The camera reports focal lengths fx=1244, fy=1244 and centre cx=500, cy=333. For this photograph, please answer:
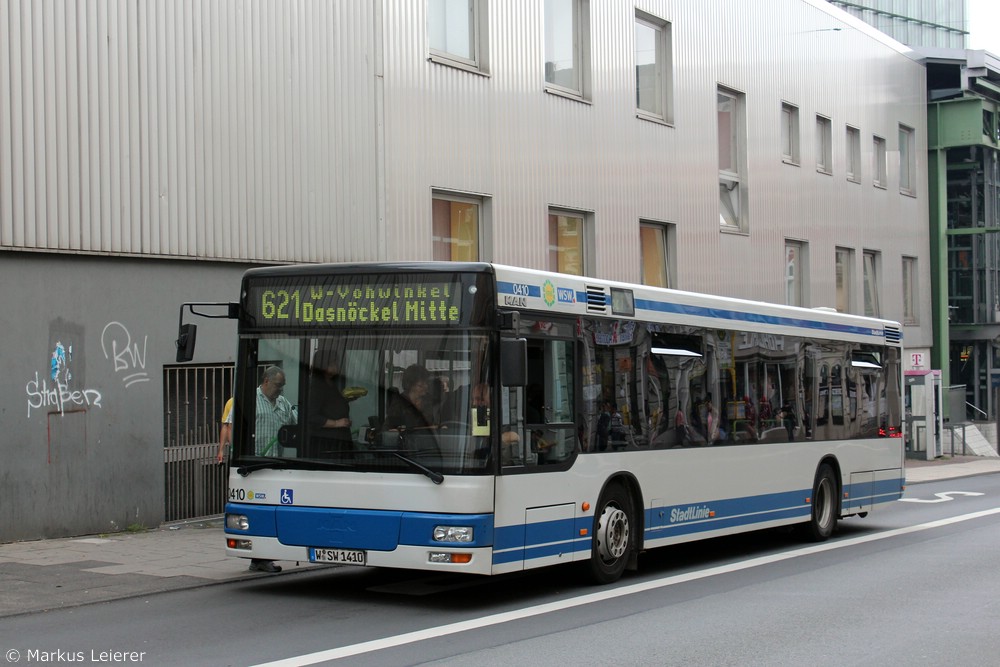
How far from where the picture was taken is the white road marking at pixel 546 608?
7730 mm

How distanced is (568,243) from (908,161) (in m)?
20.1

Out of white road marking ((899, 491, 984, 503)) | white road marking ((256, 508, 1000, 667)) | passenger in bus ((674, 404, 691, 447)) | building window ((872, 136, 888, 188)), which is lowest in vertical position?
white road marking ((899, 491, 984, 503))

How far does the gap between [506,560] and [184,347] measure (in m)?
3.13

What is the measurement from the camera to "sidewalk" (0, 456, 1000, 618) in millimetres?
10195

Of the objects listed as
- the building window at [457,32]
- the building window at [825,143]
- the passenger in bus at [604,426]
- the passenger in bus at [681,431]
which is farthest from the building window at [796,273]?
the passenger in bus at [604,426]

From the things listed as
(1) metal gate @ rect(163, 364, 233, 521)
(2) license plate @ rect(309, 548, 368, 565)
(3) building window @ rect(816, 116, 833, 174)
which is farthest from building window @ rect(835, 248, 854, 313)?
(2) license plate @ rect(309, 548, 368, 565)

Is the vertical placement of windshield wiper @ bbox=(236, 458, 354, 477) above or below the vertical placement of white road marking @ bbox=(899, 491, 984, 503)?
above

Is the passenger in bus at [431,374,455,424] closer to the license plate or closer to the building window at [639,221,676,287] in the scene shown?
the license plate

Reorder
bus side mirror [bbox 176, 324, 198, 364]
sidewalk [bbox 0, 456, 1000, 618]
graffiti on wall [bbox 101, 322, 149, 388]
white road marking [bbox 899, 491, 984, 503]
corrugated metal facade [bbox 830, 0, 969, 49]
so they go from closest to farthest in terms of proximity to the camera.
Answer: bus side mirror [bbox 176, 324, 198, 364] < sidewalk [bbox 0, 456, 1000, 618] < graffiti on wall [bbox 101, 322, 149, 388] < white road marking [bbox 899, 491, 984, 503] < corrugated metal facade [bbox 830, 0, 969, 49]

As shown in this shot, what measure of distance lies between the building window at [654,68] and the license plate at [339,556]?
54.6 feet

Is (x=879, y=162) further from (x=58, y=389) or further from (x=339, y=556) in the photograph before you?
(x=339, y=556)

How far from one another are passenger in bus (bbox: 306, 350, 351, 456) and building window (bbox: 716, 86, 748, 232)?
19528 millimetres

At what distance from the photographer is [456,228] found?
66.1ft

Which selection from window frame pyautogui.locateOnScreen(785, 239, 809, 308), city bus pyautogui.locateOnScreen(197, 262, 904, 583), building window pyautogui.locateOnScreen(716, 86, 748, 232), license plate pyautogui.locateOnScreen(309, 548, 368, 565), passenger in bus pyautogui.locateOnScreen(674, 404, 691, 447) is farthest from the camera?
window frame pyautogui.locateOnScreen(785, 239, 809, 308)
